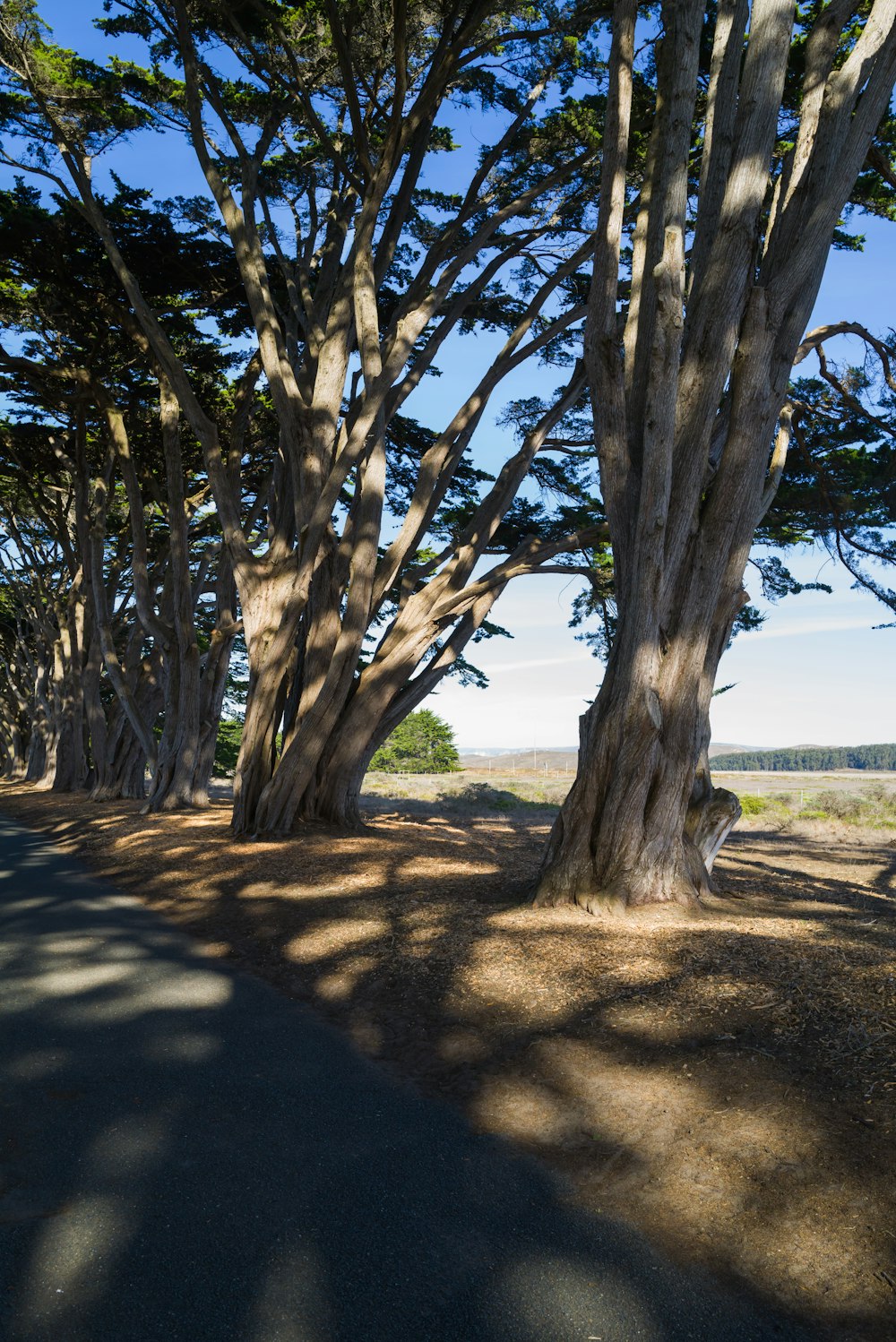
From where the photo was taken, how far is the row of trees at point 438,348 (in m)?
6.35

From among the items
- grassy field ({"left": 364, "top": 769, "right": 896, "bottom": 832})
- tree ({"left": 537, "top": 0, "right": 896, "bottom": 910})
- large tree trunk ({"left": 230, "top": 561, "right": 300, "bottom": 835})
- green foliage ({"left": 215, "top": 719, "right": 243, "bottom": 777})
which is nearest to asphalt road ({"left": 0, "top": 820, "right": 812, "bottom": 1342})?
tree ({"left": 537, "top": 0, "right": 896, "bottom": 910})

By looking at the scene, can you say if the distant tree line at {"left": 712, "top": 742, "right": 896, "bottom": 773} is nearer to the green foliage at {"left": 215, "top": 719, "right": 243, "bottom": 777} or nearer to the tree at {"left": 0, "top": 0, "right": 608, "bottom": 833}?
the green foliage at {"left": 215, "top": 719, "right": 243, "bottom": 777}

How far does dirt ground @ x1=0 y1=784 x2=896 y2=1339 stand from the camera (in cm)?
266

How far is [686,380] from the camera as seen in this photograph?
6.44 m

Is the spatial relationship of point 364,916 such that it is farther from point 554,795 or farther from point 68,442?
point 554,795

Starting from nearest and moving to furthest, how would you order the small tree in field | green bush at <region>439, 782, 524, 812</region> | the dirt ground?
the dirt ground < green bush at <region>439, 782, 524, 812</region> < the small tree in field

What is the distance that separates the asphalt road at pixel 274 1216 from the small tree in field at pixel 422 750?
61.0 meters

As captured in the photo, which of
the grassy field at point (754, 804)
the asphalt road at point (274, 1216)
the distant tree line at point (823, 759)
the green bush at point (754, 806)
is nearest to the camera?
the asphalt road at point (274, 1216)

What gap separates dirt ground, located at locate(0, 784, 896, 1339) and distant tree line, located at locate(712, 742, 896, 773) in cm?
11220

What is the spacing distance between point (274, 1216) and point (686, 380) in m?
5.71

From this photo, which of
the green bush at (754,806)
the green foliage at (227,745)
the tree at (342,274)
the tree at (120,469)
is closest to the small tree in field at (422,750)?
the green foliage at (227,745)

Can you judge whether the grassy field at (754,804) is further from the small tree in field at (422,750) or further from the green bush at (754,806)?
the small tree in field at (422,750)

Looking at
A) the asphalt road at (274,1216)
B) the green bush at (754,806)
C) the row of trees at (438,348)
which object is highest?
the row of trees at (438,348)

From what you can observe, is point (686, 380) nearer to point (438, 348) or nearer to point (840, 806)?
point (438, 348)
